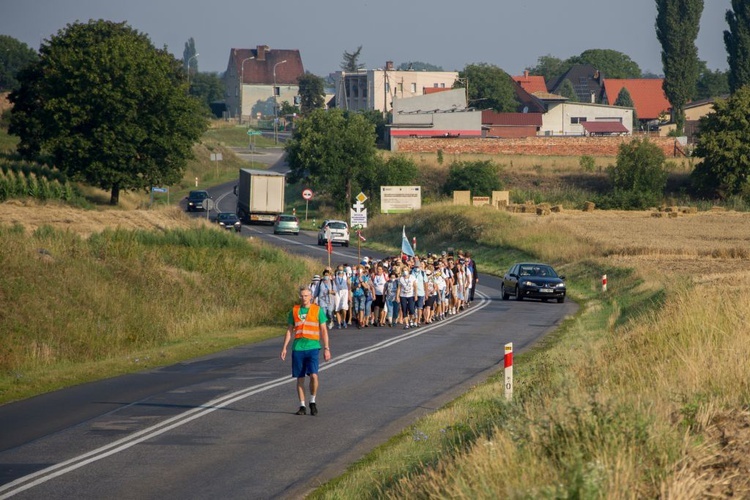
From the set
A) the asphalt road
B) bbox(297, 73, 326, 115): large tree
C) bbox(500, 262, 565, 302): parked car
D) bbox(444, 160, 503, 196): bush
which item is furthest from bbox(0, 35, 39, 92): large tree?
the asphalt road

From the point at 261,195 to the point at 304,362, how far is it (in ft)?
192

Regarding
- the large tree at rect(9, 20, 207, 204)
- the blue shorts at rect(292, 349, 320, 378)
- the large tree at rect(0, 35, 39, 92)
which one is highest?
the large tree at rect(0, 35, 39, 92)

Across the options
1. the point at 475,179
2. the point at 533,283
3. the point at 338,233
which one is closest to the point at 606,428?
the point at 533,283

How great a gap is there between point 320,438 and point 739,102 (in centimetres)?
7842

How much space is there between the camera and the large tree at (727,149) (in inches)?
3302

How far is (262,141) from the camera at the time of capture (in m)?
147

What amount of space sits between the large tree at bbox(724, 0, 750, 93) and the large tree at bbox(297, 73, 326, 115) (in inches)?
3148

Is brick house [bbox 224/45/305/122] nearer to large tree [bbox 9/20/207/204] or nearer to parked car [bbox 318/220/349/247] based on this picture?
large tree [bbox 9/20/207/204]

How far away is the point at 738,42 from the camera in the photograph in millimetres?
103625

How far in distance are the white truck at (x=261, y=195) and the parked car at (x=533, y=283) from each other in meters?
33.7

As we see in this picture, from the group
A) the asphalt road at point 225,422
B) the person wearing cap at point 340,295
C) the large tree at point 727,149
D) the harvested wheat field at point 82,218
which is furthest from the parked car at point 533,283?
the large tree at point 727,149

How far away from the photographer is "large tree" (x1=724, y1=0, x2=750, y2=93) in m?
101

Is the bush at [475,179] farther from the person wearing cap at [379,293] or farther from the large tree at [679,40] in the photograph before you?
the person wearing cap at [379,293]

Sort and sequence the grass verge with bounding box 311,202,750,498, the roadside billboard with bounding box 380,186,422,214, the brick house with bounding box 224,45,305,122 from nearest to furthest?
the grass verge with bounding box 311,202,750,498 → the roadside billboard with bounding box 380,186,422,214 → the brick house with bounding box 224,45,305,122
